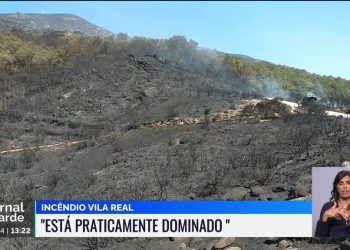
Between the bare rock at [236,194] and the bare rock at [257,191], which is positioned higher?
the bare rock at [257,191]

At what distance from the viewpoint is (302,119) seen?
21.3 metres

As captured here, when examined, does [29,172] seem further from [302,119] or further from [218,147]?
[302,119]

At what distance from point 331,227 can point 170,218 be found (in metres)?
3.42

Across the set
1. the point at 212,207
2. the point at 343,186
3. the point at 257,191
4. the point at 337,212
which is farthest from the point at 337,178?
the point at 257,191

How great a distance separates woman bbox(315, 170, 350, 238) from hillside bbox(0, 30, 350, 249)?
0.36 m

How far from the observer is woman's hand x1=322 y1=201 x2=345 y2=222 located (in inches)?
347

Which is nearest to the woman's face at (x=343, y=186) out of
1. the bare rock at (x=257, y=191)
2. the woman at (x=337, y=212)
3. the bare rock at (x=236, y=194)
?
the woman at (x=337, y=212)

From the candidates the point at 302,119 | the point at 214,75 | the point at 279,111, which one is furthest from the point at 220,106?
the point at 214,75

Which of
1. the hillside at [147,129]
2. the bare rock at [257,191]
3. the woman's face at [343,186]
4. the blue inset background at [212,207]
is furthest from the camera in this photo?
the hillside at [147,129]

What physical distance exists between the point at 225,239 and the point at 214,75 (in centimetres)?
4867

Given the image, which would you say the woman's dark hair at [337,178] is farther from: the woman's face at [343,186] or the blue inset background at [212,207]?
the blue inset background at [212,207]

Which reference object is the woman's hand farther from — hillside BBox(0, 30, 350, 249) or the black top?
hillside BBox(0, 30, 350, 249)

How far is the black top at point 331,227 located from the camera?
875 cm

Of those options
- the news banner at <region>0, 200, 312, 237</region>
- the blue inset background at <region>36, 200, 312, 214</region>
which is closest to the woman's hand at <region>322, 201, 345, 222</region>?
the news banner at <region>0, 200, 312, 237</region>
